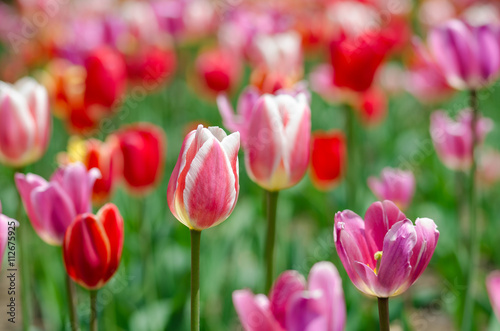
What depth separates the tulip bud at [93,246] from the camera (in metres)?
0.94

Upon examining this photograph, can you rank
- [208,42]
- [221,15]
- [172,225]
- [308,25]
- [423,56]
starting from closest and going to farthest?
[423,56] < [172,225] < [308,25] < [221,15] < [208,42]

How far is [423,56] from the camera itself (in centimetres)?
162

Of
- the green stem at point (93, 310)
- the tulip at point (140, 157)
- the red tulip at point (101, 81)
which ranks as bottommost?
the green stem at point (93, 310)

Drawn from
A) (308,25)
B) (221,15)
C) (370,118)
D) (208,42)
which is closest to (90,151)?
(370,118)

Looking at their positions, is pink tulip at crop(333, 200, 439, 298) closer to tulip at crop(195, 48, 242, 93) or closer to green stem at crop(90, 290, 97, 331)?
green stem at crop(90, 290, 97, 331)

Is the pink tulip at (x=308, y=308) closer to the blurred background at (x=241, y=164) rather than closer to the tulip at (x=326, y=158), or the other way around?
the blurred background at (x=241, y=164)

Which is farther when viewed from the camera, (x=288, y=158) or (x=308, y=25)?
(x=308, y=25)

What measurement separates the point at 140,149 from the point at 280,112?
570 mm

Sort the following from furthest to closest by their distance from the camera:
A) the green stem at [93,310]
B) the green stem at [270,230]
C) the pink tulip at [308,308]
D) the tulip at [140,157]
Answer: the tulip at [140,157] < the green stem at [270,230] < the green stem at [93,310] < the pink tulip at [308,308]

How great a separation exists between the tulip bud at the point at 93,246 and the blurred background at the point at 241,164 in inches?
14.0

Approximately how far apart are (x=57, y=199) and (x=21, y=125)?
17.2 inches

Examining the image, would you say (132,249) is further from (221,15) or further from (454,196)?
(221,15)

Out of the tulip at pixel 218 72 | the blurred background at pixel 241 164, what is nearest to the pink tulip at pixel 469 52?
the blurred background at pixel 241 164

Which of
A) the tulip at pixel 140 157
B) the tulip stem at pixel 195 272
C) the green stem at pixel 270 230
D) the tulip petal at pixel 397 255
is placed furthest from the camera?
the tulip at pixel 140 157
